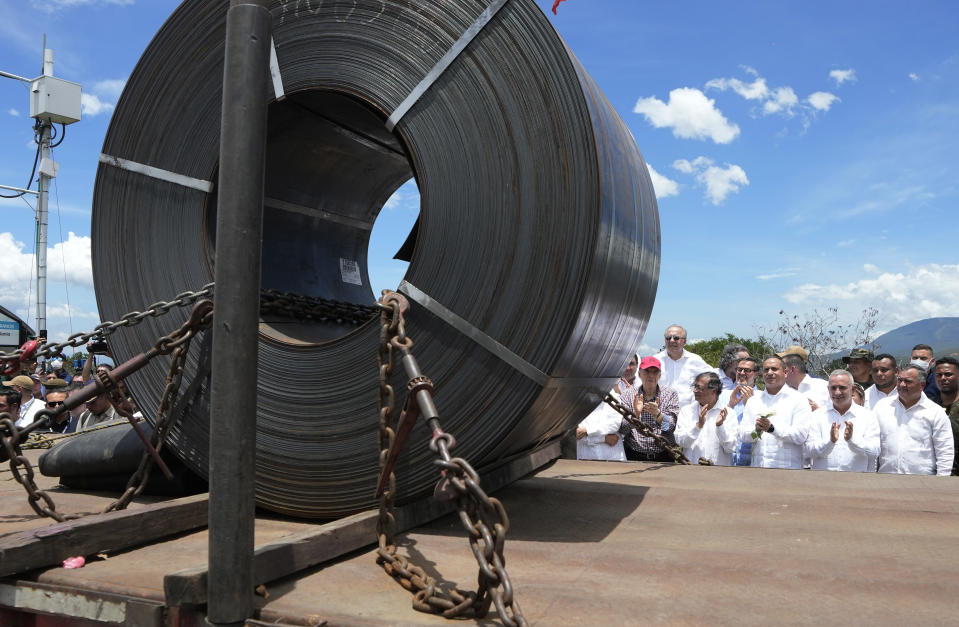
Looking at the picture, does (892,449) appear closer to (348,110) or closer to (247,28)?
(348,110)

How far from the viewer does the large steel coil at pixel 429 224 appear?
2.84 metres

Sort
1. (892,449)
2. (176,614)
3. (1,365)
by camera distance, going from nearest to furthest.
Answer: (176,614) < (1,365) < (892,449)

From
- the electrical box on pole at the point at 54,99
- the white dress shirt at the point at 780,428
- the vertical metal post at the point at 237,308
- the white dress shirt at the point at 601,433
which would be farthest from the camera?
the electrical box on pole at the point at 54,99

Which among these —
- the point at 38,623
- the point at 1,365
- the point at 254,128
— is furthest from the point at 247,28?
the point at 1,365

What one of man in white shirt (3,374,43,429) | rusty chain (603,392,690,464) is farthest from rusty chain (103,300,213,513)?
man in white shirt (3,374,43,429)

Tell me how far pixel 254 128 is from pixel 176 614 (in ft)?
4.04

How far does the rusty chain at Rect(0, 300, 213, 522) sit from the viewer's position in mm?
3033

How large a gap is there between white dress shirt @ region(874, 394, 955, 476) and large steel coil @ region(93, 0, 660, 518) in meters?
3.03

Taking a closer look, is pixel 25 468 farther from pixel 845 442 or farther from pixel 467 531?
pixel 845 442

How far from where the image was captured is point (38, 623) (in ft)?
7.39

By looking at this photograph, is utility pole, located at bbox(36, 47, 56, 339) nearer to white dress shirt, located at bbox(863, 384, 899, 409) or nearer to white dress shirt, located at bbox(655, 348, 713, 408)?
white dress shirt, located at bbox(655, 348, 713, 408)

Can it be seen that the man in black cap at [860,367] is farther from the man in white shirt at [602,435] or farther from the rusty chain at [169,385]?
the rusty chain at [169,385]

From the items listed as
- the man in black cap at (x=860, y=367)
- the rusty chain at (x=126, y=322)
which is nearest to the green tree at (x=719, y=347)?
the man in black cap at (x=860, y=367)

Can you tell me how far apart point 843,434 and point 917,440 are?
1.61ft
